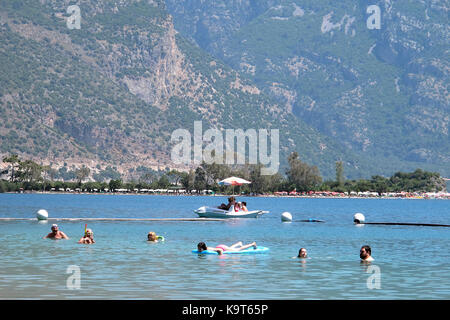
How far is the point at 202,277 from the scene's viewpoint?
42.8m

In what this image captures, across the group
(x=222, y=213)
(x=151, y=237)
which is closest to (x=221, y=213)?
(x=222, y=213)

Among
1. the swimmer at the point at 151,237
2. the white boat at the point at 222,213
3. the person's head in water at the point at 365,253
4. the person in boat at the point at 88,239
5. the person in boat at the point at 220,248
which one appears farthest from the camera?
the white boat at the point at 222,213

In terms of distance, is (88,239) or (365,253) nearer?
(365,253)

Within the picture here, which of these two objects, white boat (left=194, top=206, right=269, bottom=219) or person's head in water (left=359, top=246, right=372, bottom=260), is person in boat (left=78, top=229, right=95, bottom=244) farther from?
white boat (left=194, top=206, right=269, bottom=219)

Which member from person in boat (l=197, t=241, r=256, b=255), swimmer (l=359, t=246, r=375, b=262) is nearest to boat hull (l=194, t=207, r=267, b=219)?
person in boat (l=197, t=241, r=256, b=255)

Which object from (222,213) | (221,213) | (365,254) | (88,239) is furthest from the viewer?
(221,213)

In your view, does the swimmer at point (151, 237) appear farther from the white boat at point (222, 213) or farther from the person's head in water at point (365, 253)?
the white boat at point (222, 213)

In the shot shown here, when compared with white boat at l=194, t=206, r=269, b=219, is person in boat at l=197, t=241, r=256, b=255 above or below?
below

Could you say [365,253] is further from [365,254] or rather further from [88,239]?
[88,239]

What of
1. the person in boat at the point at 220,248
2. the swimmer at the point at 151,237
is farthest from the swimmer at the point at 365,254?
the swimmer at the point at 151,237
